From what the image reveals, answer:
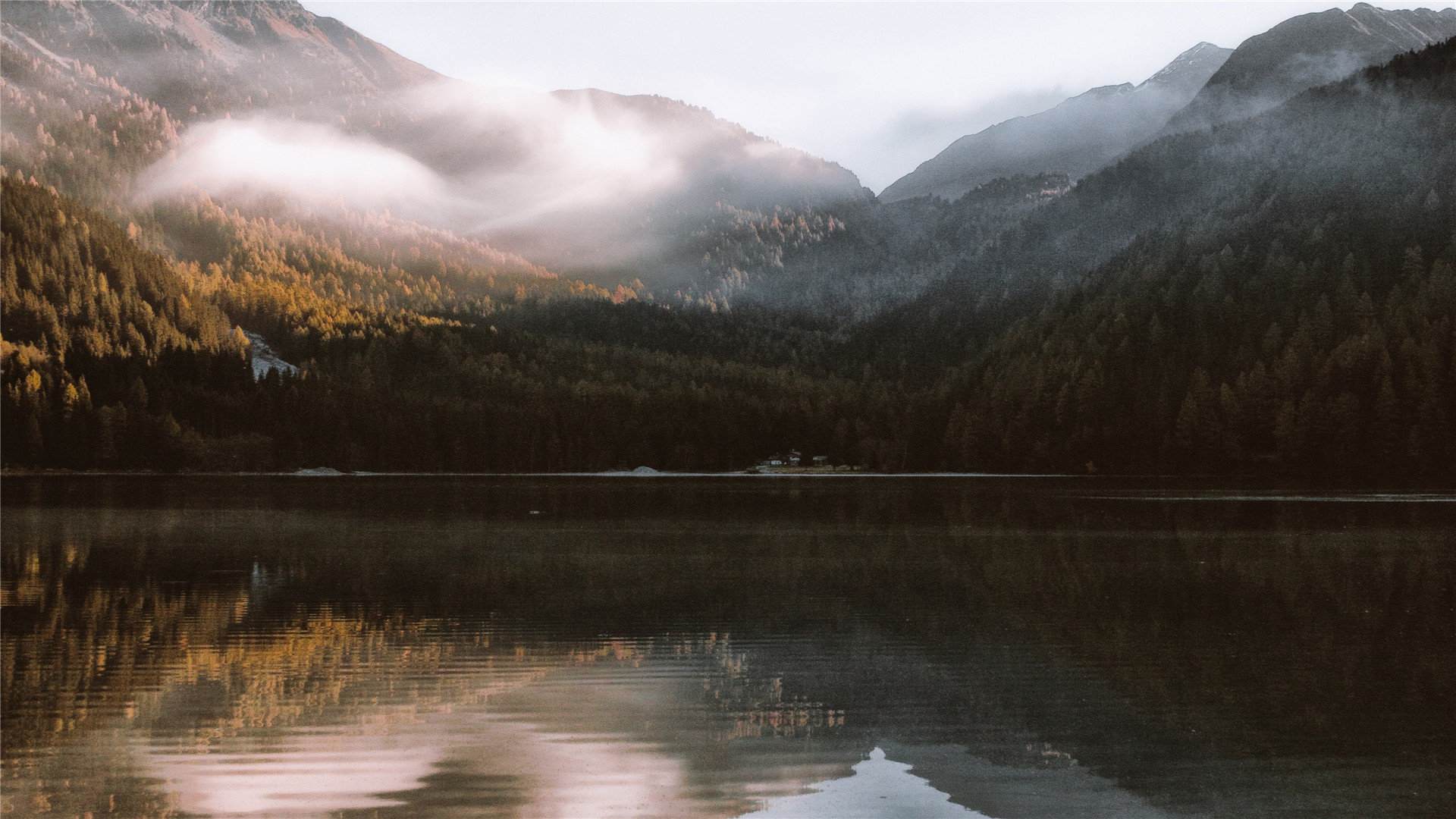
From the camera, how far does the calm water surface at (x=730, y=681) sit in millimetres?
15773

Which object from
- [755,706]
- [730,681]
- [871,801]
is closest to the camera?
[871,801]

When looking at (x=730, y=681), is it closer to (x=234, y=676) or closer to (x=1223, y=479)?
(x=234, y=676)

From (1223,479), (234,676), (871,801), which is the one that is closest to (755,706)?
(871,801)

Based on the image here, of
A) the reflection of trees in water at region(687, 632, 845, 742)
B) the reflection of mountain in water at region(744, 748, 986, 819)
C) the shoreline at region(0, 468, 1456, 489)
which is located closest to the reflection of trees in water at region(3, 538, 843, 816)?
the reflection of trees in water at region(687, 632, 845, 742)

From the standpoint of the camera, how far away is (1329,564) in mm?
43469

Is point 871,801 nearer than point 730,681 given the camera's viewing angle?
Yes

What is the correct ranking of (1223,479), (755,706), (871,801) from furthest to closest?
(1223,479) → (755,706) → (871,801)

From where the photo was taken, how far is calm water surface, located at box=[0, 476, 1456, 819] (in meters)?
15.8

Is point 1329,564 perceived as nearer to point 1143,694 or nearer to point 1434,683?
point 1434,683

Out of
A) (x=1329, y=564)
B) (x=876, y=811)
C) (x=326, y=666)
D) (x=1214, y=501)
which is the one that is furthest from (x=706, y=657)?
(x=1214, y=501)

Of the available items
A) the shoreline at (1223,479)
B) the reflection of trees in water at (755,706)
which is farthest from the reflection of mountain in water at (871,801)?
the shoreline at (1223,479)

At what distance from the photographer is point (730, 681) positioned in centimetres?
2281

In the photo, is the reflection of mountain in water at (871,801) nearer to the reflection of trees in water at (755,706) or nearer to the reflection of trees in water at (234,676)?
the reflection of trees in water at (755,706)

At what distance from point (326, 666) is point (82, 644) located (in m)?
6.90
